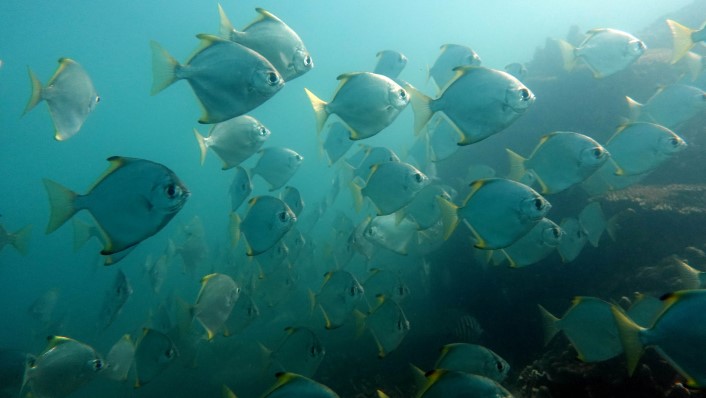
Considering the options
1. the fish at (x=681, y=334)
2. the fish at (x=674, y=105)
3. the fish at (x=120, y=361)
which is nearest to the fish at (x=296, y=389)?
the fish at (x=681, y=334)

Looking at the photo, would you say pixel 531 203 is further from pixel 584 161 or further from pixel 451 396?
pixel 451 396

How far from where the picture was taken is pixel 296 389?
94.2 inches

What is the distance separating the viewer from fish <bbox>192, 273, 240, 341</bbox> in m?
4.52

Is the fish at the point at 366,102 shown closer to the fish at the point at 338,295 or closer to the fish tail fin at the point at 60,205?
the fish at the point at 338,295

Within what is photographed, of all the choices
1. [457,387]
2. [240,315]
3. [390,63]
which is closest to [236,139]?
[240,315]

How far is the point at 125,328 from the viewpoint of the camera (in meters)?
18.1

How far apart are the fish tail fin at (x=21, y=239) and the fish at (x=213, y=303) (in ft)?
17.6

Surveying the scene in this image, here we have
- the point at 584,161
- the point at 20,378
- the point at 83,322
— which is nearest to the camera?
the point at 584,161

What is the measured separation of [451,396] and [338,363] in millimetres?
5757

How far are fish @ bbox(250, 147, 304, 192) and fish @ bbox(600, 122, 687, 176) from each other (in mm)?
3954

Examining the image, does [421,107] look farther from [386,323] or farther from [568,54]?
[568,54]

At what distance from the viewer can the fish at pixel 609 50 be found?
199 inches

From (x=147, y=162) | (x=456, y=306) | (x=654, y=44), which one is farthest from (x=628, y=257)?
(x=654, y=44)

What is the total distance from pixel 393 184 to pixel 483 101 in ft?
4.55
